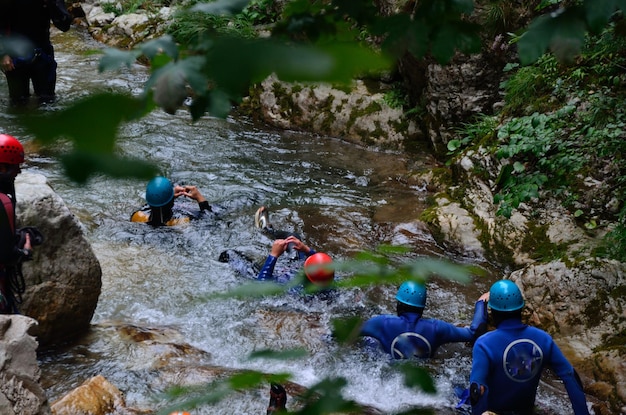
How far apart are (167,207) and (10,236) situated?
3451 millimetres

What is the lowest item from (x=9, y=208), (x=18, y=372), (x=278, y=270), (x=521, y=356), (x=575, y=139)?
(x=278, y=270)

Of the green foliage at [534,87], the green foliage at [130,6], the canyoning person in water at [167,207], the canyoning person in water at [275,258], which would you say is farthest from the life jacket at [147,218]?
the green foliage at [130,6]

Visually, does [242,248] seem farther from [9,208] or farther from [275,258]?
[9,208]

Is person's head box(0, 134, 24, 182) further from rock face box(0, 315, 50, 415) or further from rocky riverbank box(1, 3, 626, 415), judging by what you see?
rocky riverbank box(1, 3, 626, 415)

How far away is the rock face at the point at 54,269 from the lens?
14.4 ft

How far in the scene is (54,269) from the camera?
4512mm

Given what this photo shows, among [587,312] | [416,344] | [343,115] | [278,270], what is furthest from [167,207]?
[587,312]

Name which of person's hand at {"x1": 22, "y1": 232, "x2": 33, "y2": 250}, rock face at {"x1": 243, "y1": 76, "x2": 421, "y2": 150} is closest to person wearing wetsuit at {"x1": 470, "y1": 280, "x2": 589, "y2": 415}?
person's hand at {"x1": 22, "y1": 232, "x2": 33, "y2": 250}

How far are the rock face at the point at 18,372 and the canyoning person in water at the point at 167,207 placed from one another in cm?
360

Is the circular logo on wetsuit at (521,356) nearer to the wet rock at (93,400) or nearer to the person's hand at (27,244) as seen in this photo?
the wet rock at (93,400)

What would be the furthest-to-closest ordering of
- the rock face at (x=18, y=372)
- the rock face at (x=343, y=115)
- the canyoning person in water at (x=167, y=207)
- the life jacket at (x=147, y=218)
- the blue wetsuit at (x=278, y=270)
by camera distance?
the rock face at (x=343, y=115) < the life jacket at (x=147, y=218) < the canyoning person in water at (x=167, y=207) < the blue wetsuit at (x=278, y=270) < the rock face at (x=18, y=372)

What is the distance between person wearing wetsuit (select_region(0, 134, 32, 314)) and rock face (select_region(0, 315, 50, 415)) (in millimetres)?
559

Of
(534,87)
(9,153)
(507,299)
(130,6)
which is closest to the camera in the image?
(9,153)

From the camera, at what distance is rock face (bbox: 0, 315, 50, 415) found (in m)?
2.93
